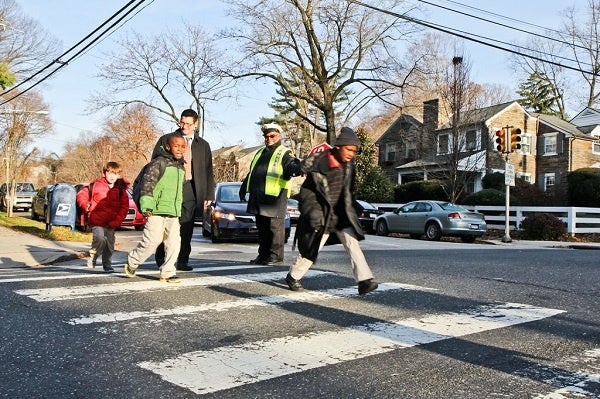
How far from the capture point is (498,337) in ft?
14.7

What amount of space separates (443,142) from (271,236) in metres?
26.3

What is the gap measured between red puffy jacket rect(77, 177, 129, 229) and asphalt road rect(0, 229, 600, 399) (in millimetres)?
945

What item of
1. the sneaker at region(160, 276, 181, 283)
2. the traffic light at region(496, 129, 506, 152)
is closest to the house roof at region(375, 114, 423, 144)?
the traffic light at region(496, 129, 506, 152)

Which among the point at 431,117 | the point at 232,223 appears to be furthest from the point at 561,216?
the point at 431,117

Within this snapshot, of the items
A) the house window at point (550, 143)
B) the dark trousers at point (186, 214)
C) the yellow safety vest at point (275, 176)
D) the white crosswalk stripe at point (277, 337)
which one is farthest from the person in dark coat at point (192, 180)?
the house window at point (550, 143)

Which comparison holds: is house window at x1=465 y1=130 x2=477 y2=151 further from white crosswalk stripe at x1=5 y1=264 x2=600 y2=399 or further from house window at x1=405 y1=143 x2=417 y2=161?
white crosswalk stripe at x1=5 y1=264 x2=600 y2=399

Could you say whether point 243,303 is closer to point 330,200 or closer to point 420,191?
point 330,200

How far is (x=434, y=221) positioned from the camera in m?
20.7

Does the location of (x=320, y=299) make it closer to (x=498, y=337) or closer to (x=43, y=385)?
(x=498, y=337)

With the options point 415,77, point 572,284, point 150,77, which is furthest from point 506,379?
point 150,77

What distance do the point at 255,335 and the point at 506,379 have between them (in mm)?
1799

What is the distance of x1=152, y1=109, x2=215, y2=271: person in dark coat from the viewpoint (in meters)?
7.32

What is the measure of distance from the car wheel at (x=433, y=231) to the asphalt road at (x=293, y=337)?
43.2ft

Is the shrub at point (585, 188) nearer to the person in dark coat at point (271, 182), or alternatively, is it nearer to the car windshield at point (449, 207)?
the car windshield at point (449, 207)
